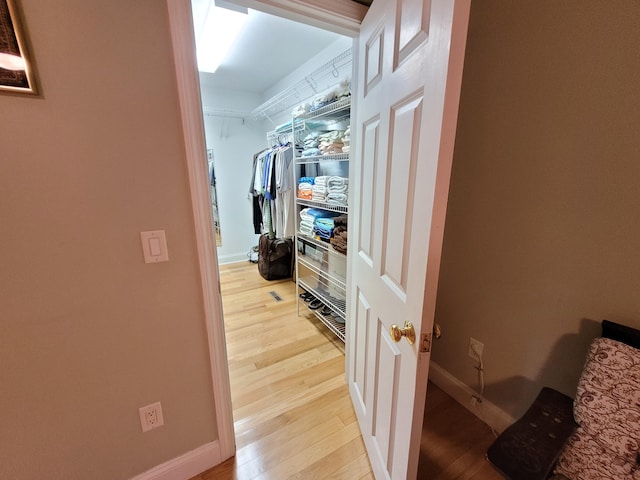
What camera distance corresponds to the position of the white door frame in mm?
891

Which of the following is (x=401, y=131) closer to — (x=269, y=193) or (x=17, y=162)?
(x=17, y=162)

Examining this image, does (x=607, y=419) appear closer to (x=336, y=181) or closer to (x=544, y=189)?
(x=544, y=189)

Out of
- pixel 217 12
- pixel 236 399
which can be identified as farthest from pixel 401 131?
pixel 217 12

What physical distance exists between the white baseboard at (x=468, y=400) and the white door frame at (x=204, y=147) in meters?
1.32

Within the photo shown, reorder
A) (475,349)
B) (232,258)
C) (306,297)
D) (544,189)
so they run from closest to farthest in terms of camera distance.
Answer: (544,189) < (475,349) < (306,297) < (232,258)

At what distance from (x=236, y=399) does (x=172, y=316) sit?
3.05 feet

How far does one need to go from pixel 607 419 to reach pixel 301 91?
10.8 feet

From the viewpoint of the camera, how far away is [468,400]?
1.57 meters

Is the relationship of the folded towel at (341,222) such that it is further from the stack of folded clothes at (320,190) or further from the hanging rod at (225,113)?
the hanging rod at (225,113)

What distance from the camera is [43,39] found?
0.74m

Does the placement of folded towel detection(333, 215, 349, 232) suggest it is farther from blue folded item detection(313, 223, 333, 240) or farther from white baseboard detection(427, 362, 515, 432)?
white baseboard detection(427, 362, 515, 432)

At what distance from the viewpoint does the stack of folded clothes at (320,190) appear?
205cm

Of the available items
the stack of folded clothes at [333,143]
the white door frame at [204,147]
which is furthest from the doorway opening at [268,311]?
the stack of folded clothes at [333,143]

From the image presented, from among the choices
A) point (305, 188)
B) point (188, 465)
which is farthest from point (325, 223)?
point (188, 465)
